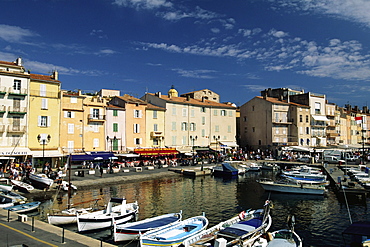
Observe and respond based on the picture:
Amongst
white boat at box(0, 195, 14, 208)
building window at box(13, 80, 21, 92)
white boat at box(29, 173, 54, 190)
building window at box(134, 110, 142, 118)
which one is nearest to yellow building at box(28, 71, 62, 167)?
building window at box(13, 80, 21, 92)

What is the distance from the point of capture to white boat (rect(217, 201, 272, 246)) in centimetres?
1628

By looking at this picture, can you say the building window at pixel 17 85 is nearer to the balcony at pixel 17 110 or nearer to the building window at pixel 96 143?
the balcony at pixel 17 110

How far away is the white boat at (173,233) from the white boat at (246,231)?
6.47 ft

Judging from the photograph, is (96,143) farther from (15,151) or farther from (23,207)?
(23,207)

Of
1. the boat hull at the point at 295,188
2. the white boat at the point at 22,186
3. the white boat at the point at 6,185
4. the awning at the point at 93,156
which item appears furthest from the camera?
the awning at the point at 93,156

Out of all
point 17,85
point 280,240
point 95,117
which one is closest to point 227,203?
point 280,240

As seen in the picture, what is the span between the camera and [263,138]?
72375 mm

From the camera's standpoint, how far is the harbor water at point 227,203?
22.2m

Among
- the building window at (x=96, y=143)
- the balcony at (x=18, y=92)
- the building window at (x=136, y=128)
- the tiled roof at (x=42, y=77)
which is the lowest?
the building window at (x=96, y=143)

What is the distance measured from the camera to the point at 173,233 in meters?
17.9

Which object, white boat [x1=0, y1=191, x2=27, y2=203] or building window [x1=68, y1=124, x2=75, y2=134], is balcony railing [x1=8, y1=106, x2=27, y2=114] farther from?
white boat [x1=0, y1=191, x2=27, y2=203]

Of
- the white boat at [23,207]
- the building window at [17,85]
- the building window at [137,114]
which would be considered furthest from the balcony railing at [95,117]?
the white boat at [23,207]

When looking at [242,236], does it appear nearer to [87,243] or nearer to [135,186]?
[87,243]

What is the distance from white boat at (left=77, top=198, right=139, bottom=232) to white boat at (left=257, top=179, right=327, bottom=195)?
18.0 metres
